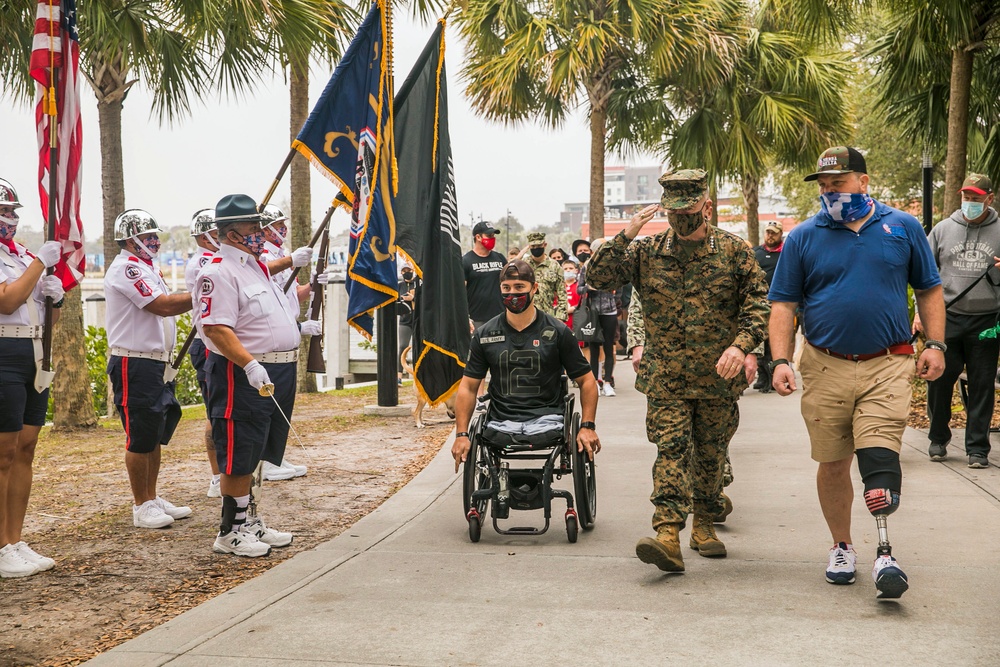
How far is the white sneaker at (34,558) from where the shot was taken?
5.57m

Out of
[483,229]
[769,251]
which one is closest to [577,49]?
[769,251]

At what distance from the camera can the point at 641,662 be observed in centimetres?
398

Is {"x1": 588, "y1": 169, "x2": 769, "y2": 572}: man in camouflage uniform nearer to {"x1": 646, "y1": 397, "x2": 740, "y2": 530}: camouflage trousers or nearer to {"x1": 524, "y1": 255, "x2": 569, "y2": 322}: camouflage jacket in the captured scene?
{"x1": 646, "y1": 397, "x2": 740, "y2": 530}: camouflage trousers

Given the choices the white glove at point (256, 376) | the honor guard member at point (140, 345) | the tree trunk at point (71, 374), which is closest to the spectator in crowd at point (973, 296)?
the white glove at point (256, 376)

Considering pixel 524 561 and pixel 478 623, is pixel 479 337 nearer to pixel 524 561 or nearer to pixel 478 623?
pixel 524 561

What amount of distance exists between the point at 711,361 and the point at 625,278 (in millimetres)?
607

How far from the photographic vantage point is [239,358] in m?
5.69

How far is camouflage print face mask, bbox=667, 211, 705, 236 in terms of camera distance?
5285 millimetres

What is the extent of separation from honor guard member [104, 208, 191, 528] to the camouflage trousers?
116 inches

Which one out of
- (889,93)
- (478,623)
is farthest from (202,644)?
(889,93)

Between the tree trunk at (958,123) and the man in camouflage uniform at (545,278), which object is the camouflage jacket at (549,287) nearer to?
the man in camouflage uniform at (545,278)

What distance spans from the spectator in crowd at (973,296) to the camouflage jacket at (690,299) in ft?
9.71

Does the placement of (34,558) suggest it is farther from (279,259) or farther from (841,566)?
(841,566)

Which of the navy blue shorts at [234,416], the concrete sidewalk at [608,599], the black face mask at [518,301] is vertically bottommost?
the concrete sidewalk at [608,599]
